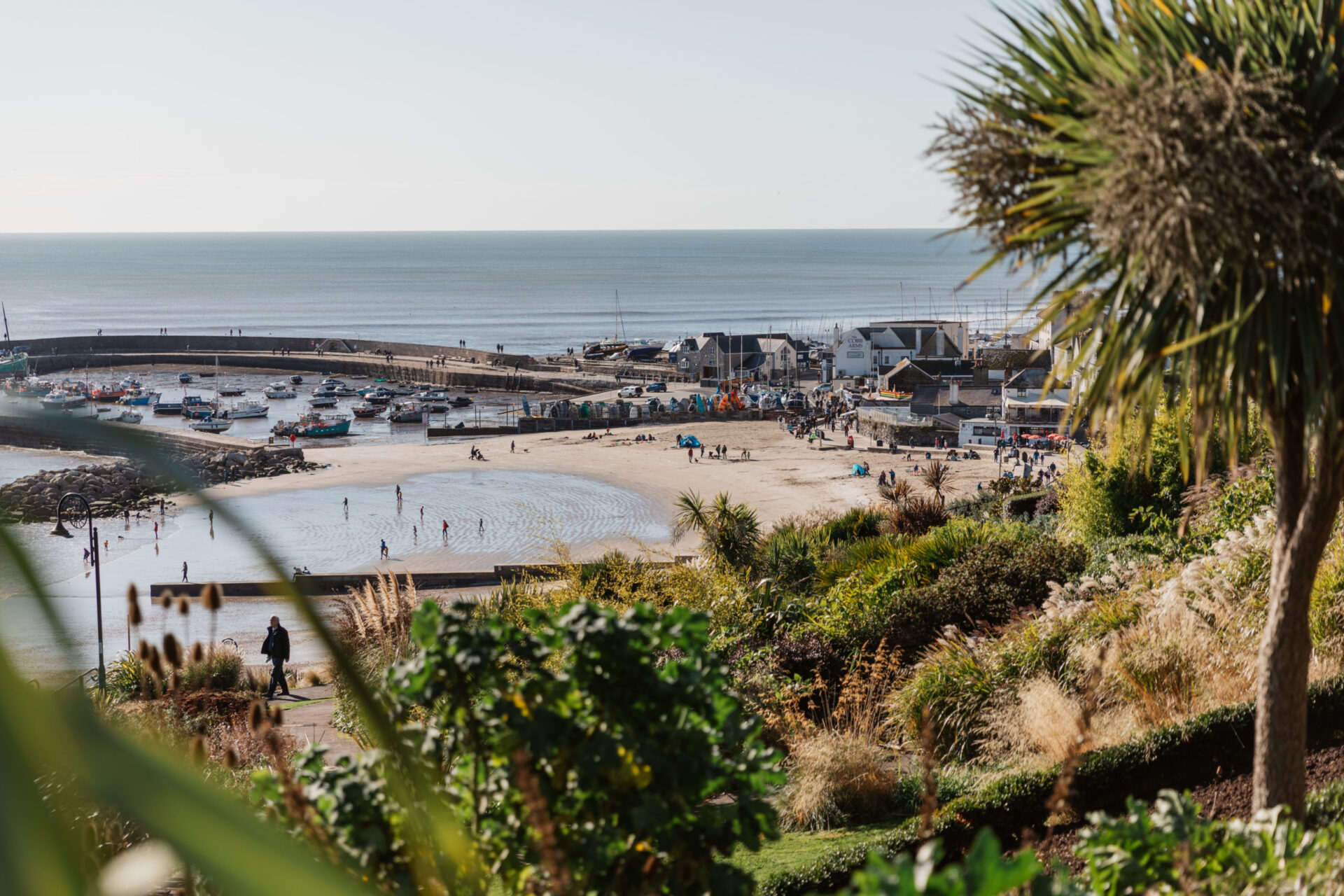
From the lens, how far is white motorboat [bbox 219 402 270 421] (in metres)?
77.1

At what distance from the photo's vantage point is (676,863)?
10.6ft

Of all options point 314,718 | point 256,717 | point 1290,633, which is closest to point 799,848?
point 1290,633

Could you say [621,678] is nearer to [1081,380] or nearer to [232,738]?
[1081,380]

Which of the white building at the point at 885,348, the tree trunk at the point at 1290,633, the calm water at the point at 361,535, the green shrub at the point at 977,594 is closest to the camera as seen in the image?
the tree trunk at the point at 1290,633

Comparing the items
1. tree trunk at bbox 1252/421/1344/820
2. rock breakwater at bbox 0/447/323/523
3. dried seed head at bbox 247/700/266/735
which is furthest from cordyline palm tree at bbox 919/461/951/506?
rock breakwater at bbox 0/447/323/523

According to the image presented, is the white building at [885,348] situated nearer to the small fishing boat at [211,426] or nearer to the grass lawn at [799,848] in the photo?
the small fishing boat at [211,426]

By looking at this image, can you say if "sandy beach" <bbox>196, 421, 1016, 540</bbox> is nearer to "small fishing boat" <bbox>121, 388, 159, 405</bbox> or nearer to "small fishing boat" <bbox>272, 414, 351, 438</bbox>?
"small fishing boat" <bbox>272, 414, 351, 438</bbox>

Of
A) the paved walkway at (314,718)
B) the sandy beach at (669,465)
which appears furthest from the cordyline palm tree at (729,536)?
the sandy beach at (669,465)

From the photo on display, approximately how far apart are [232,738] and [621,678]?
7.82 meters

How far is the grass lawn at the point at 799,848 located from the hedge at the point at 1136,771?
488 millimetres

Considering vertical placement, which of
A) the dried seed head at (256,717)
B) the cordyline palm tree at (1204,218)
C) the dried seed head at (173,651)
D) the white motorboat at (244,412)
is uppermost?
the cordyline palm tree at (1204,218)

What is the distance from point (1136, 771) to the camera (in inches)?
314

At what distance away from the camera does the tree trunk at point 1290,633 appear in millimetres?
4801

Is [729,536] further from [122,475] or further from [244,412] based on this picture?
[244,412]
